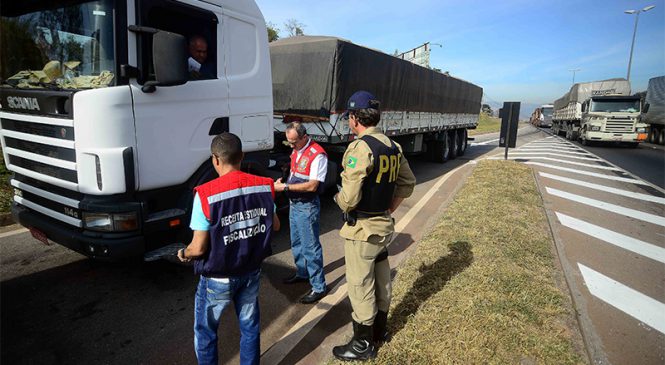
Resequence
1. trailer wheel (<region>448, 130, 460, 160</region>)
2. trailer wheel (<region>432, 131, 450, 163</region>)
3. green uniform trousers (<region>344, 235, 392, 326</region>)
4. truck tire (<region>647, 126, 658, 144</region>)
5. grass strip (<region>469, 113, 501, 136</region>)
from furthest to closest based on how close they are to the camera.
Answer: grass strip (<region>469, 113, 501, 136</region>)
truck tire (<region>647, 126, 658, 144</region>)
trailer wheel (<region>448, 130, 460, 160</region>)
trailer wheel (<region>432, 131, 450, 163</region>)
green uniform trousers (<region>344, 235, 392, 326</region>)

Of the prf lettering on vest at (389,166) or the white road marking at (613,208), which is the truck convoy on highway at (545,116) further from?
the prf lettering on vest at (389,166)

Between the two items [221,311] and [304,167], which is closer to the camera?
[221,311]

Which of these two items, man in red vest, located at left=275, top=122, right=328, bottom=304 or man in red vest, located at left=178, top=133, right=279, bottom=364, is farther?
man in red vest, located at left=275, top=122, right=328, bottom=304

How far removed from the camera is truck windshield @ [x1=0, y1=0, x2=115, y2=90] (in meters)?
2.77

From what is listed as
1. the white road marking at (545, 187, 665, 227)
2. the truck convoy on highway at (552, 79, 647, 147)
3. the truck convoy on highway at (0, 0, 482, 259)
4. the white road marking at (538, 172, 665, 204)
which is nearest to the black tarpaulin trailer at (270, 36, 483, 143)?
the truck convoy on highway at (0, 0, 482, 259)

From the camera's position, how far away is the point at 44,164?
3.04m

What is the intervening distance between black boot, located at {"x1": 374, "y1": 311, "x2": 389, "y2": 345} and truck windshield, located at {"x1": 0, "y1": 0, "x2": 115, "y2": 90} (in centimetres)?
271

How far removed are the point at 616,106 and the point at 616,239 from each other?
17558 mm

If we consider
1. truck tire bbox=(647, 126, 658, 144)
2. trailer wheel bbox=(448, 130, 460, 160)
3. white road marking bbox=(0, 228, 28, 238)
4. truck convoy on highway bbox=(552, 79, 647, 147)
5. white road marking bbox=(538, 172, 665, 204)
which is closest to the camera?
white road marking bbox=(0, 228, 28, 238)

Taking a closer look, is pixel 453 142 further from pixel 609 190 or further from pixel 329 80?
pixel 329 80

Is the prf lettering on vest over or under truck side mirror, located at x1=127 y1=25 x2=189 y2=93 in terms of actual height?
under

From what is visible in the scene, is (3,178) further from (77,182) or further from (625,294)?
(625,294)

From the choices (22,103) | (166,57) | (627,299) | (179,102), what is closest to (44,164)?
(22,103)

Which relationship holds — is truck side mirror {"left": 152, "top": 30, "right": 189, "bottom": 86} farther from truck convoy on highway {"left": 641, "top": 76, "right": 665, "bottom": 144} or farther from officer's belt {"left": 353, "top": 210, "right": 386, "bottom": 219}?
truck convoy on highway {"left": 641, "top": 76, "right": 665, "bottom": 144}
